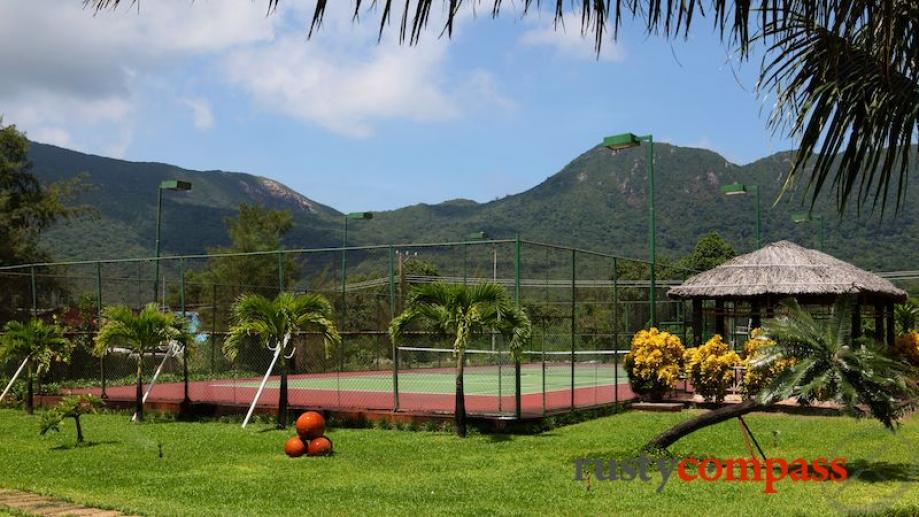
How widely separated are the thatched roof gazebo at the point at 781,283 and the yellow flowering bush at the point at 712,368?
1.25m

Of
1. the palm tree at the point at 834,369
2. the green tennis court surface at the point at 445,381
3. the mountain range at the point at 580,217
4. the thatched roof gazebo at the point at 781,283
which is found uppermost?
the mountain range at the point at 580,217

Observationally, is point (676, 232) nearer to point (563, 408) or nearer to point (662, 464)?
point (563, 408)

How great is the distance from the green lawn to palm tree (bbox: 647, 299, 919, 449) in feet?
3.04

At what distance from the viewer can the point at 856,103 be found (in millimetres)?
4441

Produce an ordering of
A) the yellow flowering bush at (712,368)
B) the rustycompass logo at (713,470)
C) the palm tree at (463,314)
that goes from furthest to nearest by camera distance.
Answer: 1. the yellow flowering bush at (712,368)
2. the palm tree at (463,314)
3. the rustycompass logo at (713,470)

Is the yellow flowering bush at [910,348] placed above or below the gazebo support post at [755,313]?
below

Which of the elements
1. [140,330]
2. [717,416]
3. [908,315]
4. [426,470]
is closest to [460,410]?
[426,470]

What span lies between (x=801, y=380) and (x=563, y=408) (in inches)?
301

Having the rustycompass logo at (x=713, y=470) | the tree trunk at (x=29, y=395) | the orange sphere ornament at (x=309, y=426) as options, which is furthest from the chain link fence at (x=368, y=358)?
the rustycompass logo at (x=713, y=470)

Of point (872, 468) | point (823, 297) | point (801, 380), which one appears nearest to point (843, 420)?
point (823, 297)

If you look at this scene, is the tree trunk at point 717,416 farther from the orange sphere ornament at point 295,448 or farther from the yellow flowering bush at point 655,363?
the yellow flowering bush at point 655,363

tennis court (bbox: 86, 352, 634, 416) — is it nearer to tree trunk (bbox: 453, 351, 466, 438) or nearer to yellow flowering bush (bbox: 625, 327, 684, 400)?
yellow flowering bush (bbox: 625, 327, 684, 400)

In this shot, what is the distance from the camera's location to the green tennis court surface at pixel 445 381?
21422 millimetres

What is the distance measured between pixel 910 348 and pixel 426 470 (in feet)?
40.6
